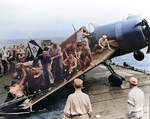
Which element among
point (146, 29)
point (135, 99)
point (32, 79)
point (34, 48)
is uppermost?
point (146, 29)

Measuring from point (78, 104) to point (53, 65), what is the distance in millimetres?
1516

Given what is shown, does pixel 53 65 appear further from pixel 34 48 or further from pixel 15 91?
pixel 15 91

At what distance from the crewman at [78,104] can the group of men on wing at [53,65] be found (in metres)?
1.36

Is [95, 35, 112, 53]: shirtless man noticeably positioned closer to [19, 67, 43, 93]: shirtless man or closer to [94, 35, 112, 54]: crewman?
[94, 35, 112, 54]: crewman

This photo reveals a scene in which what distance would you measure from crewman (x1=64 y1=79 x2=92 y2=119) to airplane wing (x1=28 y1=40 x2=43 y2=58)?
1385 millimetres

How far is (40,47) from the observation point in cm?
359

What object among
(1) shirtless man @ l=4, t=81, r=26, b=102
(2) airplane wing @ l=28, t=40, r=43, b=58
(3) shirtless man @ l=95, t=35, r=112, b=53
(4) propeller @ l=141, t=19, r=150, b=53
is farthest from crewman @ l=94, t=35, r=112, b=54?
(1) shirtless man @ l=4, t=81, r=26, b=102

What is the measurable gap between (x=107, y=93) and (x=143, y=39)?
5.68 feet

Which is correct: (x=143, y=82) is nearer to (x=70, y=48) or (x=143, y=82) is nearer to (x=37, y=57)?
(x=70, y=48)

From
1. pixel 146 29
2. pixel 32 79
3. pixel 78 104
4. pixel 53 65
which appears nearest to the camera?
pixel 78 104

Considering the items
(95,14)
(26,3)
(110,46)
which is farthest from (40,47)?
(110,46)

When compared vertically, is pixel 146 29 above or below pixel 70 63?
above

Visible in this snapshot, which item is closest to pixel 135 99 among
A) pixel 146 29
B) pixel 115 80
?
pixel 115 80

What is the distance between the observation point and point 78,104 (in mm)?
2521
